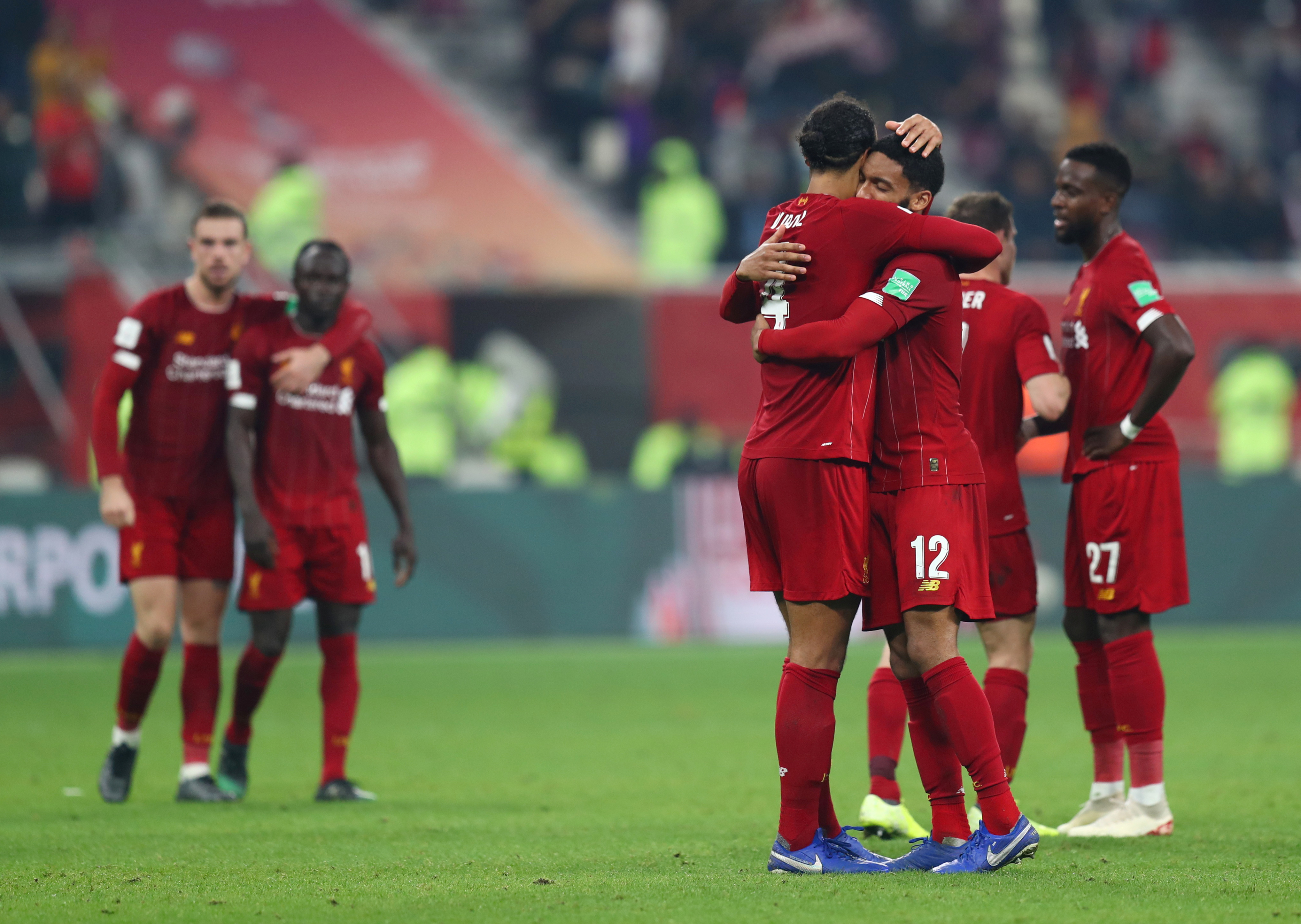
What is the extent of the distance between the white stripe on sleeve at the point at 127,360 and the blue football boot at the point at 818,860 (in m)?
3.59

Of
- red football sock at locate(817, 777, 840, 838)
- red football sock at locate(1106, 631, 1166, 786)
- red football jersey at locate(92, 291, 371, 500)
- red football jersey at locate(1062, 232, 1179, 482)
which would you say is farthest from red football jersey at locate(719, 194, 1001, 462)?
red football jersey at locate(92, 291, 371, 500)

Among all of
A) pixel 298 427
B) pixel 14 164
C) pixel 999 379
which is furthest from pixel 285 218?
pixel 999 379

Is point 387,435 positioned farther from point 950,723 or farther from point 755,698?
point 755,698

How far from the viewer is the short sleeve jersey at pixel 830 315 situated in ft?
15.1

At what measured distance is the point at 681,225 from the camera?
19.7 m

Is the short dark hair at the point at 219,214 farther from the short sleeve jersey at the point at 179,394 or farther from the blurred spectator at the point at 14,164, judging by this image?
the blurred spectator at the point at 14,164

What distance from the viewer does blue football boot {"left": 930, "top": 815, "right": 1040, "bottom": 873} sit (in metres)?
4.57

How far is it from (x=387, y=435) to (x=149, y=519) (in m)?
1.05

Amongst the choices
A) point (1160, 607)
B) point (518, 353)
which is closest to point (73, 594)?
point (518, 353)

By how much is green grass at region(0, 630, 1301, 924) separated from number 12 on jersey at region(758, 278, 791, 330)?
156cm

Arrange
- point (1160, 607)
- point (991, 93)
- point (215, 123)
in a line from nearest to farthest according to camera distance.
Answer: point (1160, 607)
point (215, 123)
point (991, 93)

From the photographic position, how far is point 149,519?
271 inches

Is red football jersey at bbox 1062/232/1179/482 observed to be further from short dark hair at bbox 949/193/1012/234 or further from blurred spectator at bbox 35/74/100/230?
blurred spectator at bbox 35/74/100/230

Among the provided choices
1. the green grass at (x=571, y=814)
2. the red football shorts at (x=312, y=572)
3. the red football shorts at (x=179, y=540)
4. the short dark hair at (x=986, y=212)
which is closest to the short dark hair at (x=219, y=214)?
the red football shorts at (x=179, y=540)
